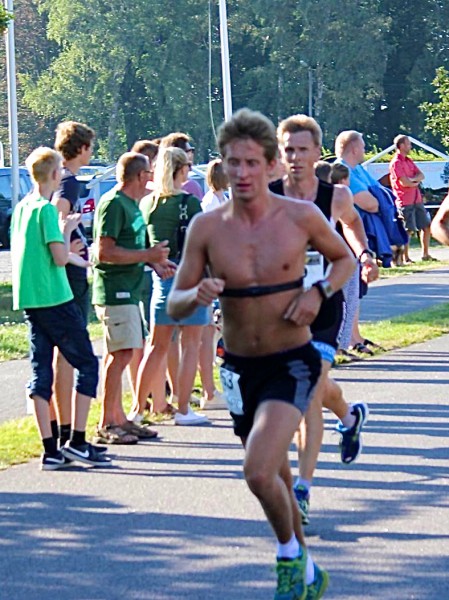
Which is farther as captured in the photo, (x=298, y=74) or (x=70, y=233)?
(x=298, y=74)

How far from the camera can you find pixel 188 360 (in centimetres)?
974

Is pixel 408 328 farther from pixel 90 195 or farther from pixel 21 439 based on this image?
pixel 90 195

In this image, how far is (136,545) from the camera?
667 cm

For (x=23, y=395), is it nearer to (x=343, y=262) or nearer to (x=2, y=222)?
(x=343, y=262)

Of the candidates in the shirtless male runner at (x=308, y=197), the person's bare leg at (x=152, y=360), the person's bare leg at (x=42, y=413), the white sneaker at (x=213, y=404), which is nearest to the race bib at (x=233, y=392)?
the shirtless male runner at (x=308, y=197)

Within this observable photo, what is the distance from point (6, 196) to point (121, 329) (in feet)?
88.6

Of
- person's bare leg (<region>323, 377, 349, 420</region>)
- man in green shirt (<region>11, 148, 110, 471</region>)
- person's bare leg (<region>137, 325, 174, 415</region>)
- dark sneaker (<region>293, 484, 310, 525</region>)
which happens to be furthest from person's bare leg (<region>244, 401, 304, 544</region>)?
person's bare leg (<region>137, 325, 174, 415</region>)

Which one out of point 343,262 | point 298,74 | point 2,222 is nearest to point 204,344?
point 343,262

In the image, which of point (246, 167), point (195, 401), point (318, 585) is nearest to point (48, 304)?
point (195, 401)

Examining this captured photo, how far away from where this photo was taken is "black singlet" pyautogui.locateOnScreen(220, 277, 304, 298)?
18.0ft

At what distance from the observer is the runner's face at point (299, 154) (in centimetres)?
691

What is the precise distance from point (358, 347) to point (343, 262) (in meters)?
7.62

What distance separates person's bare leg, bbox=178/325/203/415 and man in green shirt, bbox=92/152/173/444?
0.51 m

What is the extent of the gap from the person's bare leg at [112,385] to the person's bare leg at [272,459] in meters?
3.77
